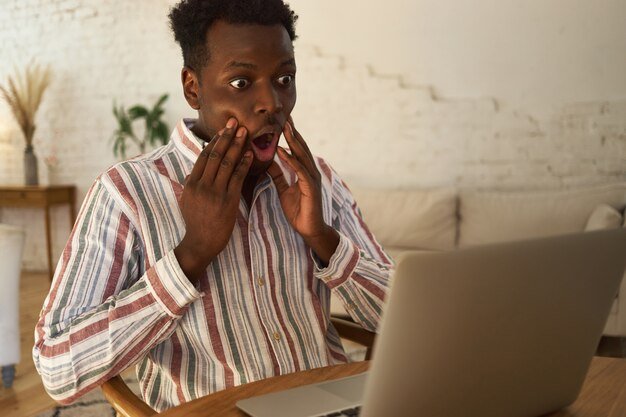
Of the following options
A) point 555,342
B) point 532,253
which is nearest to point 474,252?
point 532,253

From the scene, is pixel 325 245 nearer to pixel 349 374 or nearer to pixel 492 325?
pixel 349 374

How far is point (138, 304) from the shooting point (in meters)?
0.93

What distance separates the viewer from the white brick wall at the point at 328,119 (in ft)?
12.4

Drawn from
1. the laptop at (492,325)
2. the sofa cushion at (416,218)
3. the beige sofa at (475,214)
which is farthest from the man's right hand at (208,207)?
the sofa cushion at (416,218)

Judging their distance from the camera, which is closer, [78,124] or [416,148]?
[416,148]

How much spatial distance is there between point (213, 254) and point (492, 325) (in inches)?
18.9

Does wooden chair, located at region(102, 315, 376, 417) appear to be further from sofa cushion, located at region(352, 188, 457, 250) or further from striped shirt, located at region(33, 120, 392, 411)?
sofa cushion, located at region(352, 188, 457, 250)

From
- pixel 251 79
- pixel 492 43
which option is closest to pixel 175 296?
pixel 251 79

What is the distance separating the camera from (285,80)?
1.06 m

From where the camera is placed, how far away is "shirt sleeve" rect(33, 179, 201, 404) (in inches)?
36.0

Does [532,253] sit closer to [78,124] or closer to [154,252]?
[154,252]

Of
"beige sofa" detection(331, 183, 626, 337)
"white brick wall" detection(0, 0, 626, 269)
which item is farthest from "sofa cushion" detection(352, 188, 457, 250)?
"white brick wall" detection(0, 0, 626, 269)

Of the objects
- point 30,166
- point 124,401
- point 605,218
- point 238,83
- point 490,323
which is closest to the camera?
point 490,323

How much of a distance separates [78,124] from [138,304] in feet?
16.0
